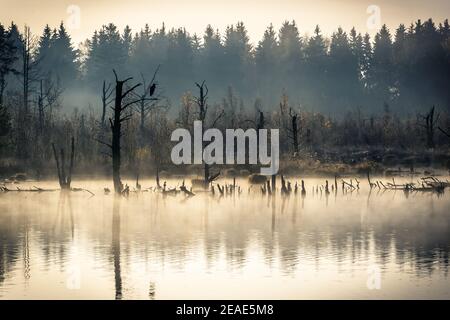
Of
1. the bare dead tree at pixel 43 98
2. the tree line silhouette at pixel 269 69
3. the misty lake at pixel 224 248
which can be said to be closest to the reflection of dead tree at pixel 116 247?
the misty lake at pixel 224 248

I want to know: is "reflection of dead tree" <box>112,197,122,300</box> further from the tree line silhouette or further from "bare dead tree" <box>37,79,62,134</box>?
the tree line silhouette

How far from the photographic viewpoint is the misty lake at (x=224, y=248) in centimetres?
1670

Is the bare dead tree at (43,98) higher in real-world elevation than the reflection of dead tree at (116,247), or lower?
higher

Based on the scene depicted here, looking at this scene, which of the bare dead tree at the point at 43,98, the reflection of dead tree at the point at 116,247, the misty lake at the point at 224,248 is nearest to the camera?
the misty lake at the point at 224,248

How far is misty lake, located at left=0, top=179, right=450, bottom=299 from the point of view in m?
16.7

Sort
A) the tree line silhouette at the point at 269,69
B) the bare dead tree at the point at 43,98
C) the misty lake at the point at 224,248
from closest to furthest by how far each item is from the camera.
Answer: the misty lake at the point at 224,248 < the bare dead tree at the point at 43,98 < the tree line silhouette at the point at 269,69

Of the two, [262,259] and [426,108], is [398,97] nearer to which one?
[426,108]

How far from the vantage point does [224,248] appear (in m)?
22.6

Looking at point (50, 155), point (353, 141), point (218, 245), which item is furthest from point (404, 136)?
point (218, 245)

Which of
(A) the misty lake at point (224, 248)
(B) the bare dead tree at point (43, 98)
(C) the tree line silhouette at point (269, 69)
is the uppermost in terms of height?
(C) the tree line silhouette at point (269, 69)

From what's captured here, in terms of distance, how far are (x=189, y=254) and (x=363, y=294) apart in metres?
6.58

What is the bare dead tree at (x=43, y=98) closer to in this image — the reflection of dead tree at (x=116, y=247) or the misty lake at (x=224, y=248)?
the misty lake at (x=224, y=248)

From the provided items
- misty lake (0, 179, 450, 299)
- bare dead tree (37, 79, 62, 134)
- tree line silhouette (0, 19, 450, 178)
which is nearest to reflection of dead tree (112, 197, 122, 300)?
misty lake (0, 179, 450, 299)

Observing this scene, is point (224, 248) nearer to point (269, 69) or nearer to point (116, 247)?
point (116, 247)
